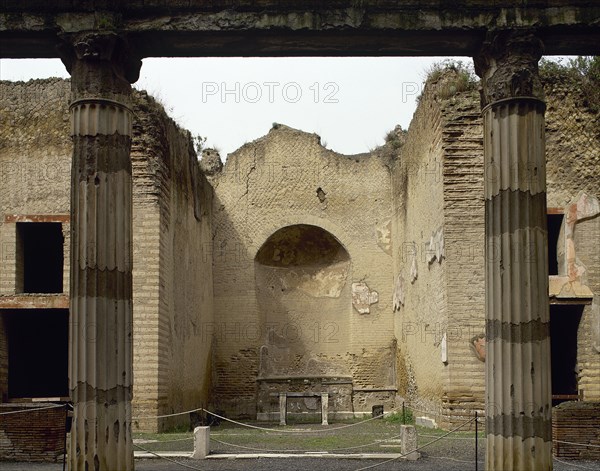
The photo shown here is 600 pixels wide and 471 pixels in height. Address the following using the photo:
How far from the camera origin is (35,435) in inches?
400

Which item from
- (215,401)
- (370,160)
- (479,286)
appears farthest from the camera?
(370,160)

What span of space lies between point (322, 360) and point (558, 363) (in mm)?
7419

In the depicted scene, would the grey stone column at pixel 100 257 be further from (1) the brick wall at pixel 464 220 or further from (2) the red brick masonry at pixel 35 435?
(1) the brick wall at pixel 464 220

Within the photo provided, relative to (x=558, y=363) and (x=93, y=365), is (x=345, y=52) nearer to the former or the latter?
(x=93, y=365)

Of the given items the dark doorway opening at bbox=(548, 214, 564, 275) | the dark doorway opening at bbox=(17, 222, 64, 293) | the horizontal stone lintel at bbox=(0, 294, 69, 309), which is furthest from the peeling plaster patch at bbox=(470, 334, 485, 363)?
the dark doorway opening at bbox=(17, 222, 64, 293)

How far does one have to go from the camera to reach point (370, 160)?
22.6m

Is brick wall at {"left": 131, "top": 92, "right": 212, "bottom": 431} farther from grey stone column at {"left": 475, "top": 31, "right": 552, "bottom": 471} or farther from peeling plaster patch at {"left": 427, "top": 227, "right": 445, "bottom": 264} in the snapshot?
grey stone column at {"left": 475, "top": 31, "right": 552, "bottom": 471}

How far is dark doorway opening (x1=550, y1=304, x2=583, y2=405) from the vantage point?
49.3 feet

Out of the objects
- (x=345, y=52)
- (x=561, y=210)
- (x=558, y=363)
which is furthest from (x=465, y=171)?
(x=345, y=52)

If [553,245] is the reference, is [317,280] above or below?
below

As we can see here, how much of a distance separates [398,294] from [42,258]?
8221 millimetres

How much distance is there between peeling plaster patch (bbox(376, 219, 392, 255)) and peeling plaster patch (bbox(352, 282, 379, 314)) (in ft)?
3.51

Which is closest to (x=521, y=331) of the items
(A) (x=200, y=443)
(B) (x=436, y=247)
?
(A) (x=200, y=443)

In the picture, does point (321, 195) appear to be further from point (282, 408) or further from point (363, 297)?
point (282, 408)
